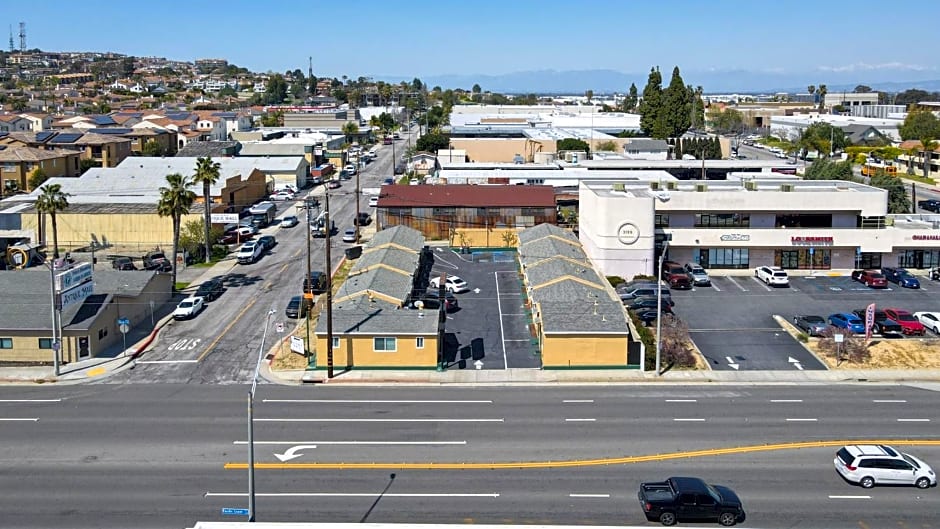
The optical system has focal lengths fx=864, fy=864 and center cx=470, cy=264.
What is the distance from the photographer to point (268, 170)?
352ft

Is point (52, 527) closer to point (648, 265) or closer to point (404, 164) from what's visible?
point (648, 265)

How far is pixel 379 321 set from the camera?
43.1 m

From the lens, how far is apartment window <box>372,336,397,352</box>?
1655 inches

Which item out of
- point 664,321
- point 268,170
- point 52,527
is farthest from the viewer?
point 268,170

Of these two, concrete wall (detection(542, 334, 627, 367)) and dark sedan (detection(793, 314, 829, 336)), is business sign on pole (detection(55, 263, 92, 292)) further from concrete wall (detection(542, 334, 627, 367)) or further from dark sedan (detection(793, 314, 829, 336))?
dark sedan (detection(793, 314, 829, 336))

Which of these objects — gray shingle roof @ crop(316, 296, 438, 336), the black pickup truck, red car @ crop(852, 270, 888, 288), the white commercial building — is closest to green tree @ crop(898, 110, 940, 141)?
the white commercial building

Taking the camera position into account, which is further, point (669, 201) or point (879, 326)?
point (669, 201)

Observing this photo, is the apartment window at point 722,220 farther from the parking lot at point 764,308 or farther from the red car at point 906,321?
the red car at point 906,321

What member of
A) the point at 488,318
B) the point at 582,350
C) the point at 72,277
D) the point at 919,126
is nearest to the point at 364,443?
the point at 582,350

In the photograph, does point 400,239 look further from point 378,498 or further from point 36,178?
point 36,178

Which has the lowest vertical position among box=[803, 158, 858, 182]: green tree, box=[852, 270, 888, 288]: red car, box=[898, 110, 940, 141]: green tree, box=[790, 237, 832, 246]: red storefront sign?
box=[852, 270, 888, 288]: red car

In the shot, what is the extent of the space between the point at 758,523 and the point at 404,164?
376ft

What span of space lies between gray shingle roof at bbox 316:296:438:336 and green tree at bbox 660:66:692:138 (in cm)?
9254

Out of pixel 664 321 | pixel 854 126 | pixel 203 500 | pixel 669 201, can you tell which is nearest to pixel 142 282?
pixel 203 500
